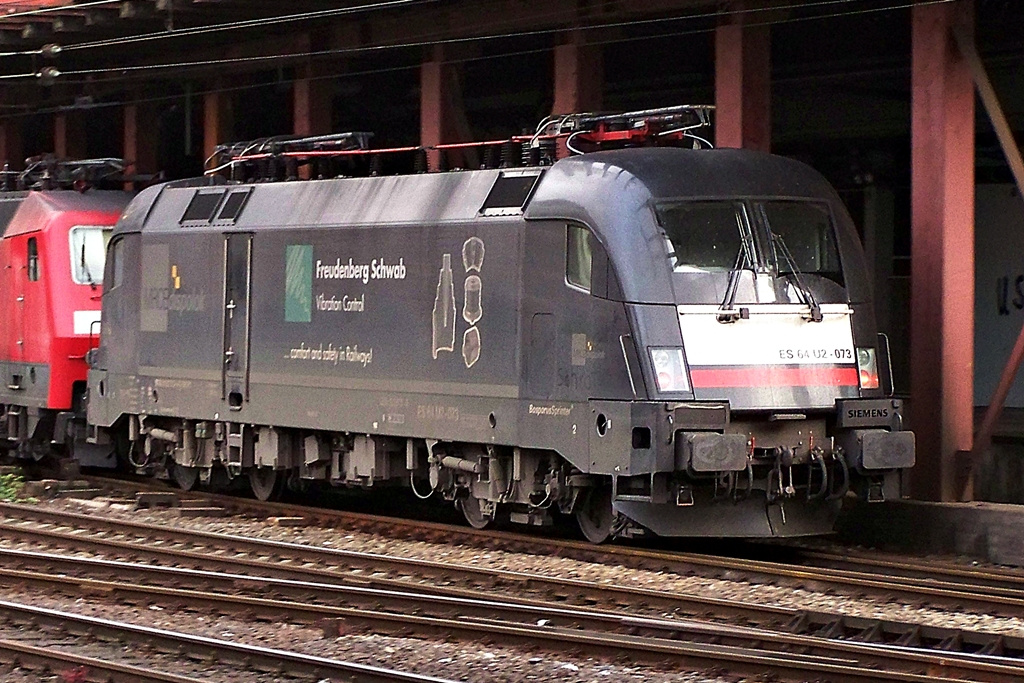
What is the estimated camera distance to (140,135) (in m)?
28.0

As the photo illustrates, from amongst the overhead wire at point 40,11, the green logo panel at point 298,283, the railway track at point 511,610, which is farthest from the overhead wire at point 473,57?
the railway track at point 511,610

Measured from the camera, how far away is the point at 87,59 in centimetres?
2573

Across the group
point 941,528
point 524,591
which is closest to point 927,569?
point 941,528

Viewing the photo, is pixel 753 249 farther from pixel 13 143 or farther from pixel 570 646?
pixel 13 143

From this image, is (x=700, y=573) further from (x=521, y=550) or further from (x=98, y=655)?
(x=98, y=655)

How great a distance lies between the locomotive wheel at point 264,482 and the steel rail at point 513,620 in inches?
231

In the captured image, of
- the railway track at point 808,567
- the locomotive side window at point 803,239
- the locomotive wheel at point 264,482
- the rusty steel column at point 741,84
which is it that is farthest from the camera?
the locomotive wheel at point 264,482

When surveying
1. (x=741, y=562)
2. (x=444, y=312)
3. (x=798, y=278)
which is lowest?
(x=741, y=562)

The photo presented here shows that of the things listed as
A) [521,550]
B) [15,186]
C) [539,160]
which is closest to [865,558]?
[521,550]

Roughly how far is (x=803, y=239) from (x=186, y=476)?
28.1 feet

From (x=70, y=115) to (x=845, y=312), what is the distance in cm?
1833

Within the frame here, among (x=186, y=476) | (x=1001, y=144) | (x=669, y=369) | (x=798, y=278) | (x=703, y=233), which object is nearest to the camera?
(x=669, y=369)

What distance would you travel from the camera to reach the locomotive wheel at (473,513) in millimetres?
15883

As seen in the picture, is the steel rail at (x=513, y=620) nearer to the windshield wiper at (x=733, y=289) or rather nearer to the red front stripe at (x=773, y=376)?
the red front stripe at (x=773, y=376)
